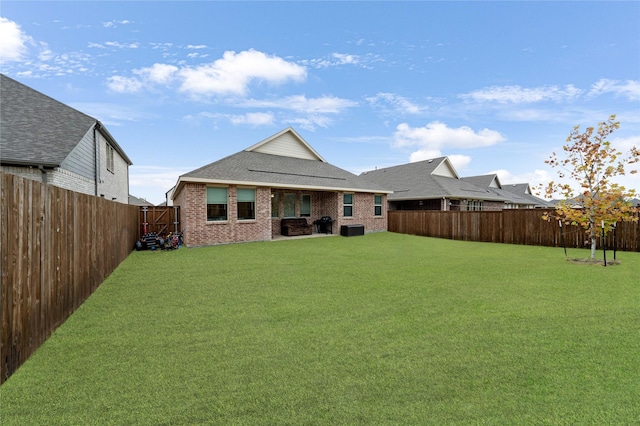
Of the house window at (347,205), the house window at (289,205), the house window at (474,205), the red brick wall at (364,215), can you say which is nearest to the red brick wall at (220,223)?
the house window at (289,205)

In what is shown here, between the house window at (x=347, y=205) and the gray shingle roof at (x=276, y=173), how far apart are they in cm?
69

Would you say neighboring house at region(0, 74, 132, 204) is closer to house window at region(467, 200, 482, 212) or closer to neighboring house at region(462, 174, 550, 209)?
house window at region(467, 200, 482, 212)

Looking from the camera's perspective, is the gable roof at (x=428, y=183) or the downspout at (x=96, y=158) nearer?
the downspout at (x=96, y=158)

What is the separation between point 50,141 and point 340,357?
13.0 m

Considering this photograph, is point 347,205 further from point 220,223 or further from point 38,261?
point 38,261

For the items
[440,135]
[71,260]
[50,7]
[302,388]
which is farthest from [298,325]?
[440,135]

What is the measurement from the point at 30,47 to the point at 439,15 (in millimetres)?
14784

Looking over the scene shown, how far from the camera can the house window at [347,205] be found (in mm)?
17766

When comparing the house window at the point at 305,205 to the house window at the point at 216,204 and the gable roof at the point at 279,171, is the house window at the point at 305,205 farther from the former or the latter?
the house window at the point at 216,204

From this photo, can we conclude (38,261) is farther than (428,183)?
No

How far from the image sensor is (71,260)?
4285 millimetres

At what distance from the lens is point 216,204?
13320mm

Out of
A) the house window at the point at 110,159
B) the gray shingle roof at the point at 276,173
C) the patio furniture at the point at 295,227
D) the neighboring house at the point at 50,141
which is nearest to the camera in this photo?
the neighboring house at the point at 50,141

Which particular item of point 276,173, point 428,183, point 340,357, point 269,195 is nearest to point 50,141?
point 269,195
